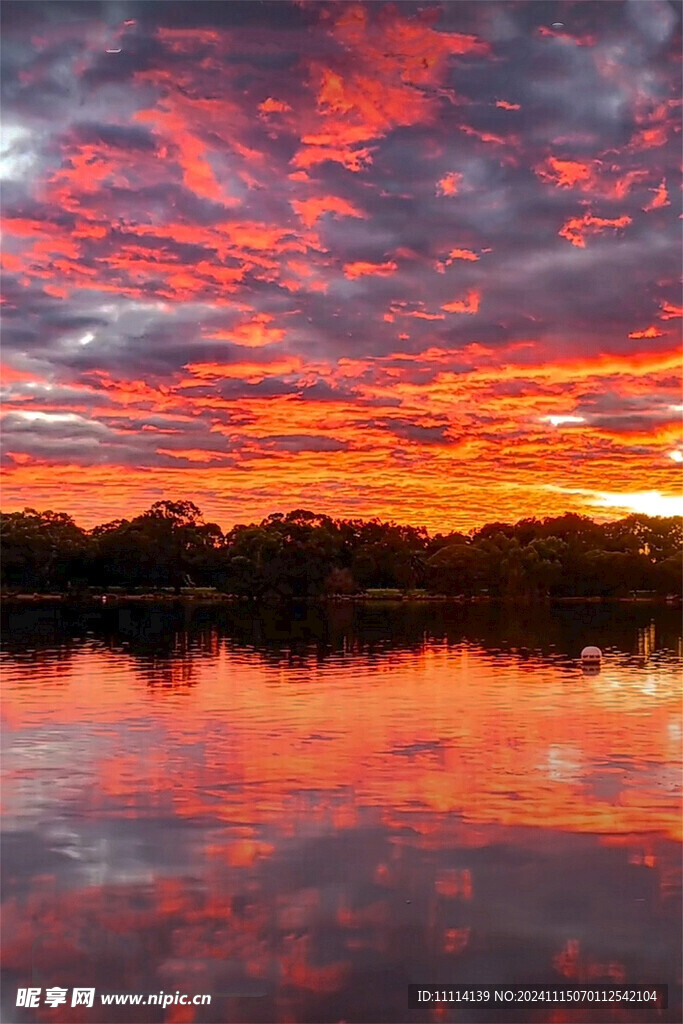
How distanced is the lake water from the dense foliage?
10191 centimetres

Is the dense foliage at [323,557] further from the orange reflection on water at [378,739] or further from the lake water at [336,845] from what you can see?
the lake water at [336,845]

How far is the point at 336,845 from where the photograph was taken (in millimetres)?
16203

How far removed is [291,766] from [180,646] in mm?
33684

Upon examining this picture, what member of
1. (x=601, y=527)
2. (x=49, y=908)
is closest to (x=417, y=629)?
(x=49, y=908)

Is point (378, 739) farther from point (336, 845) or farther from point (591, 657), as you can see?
point (591, 657)

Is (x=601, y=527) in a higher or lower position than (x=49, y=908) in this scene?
higher

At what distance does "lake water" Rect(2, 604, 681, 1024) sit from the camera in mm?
11812

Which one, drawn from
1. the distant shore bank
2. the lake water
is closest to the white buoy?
the lake water

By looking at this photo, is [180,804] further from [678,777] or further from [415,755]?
[678,777]

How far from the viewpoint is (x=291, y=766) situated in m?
22.0

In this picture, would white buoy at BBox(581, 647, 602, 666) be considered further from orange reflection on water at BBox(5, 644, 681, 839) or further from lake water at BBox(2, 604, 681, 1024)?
lake water at BBox(2, 604, 681, 1024)

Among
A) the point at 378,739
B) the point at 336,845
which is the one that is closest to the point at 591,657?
the point at 378,739

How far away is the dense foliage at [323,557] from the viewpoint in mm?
134125

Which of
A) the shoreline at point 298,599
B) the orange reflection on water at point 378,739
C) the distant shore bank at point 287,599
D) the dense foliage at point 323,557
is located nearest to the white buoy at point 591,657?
the orange reflection on water at point 378,739
